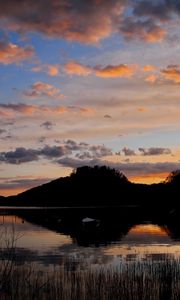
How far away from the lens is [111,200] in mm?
196625

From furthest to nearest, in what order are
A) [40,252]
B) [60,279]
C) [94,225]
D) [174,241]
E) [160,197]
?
[160,197] < [94,225] < [174,241] < [40,252] < [60,279]

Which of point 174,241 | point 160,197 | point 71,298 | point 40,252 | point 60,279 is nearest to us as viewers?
point 71,298

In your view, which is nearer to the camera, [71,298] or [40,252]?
[71,298]

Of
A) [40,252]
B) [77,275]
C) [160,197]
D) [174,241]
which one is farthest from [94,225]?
[160,197]

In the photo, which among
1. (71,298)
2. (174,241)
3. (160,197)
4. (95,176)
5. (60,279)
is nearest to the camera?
(71,298)

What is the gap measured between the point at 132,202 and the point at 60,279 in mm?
180069

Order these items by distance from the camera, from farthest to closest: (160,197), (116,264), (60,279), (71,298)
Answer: (160,197)
(116,264)
(60,279)
(71,298)

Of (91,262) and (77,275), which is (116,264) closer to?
(91,262)

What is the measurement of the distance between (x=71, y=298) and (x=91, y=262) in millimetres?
11690

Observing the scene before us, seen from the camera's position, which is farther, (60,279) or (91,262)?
(91,262)

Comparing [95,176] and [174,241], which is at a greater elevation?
[95,176]

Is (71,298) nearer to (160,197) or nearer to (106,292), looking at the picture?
(106,292)

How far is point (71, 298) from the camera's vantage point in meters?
15.5

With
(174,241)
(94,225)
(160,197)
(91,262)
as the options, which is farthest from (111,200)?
(91,262)
